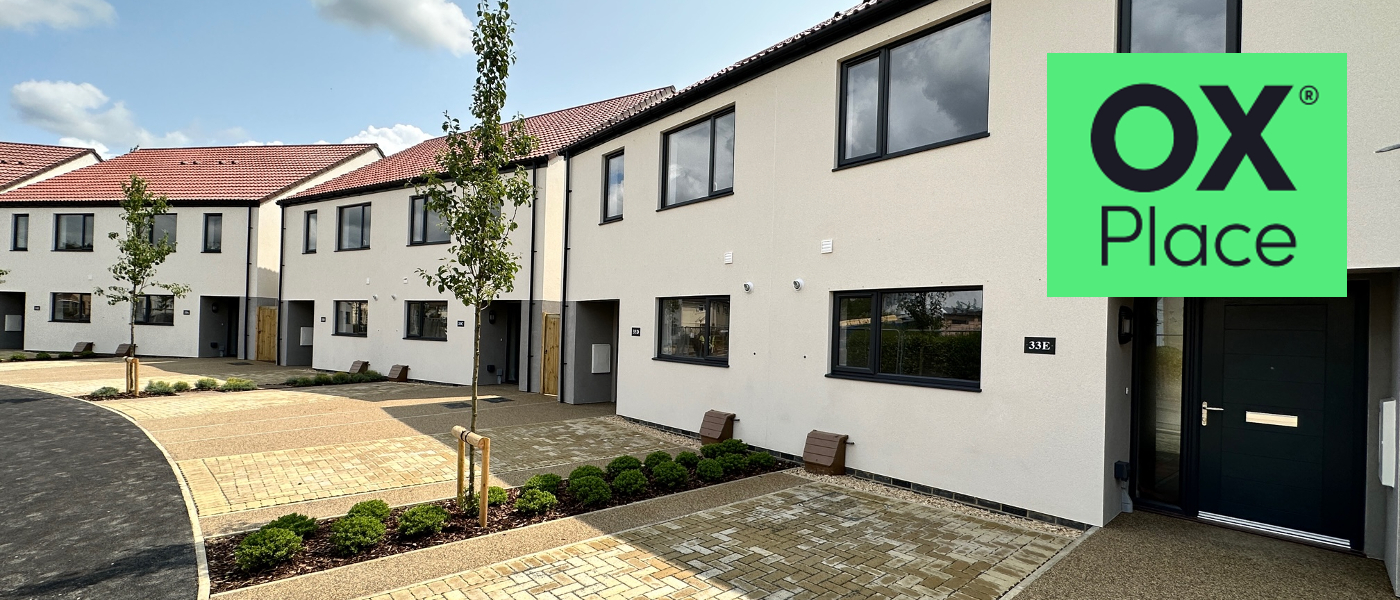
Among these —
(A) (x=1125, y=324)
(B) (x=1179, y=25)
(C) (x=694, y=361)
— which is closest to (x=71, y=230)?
(C) (x=694, y=361)

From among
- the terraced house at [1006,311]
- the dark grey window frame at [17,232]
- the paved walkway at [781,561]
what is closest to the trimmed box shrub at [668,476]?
the paved walkway at [781,561]

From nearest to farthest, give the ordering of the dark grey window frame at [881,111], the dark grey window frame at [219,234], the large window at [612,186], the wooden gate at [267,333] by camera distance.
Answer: the dark grey window frame at [881,111]
the large window at [612,186]
the wooden gate at [267,333]
the dark grey window frame at [219,234]

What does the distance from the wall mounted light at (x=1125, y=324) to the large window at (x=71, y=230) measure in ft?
109

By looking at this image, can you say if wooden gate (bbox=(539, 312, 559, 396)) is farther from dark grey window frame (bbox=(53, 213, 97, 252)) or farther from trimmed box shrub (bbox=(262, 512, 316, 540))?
dark grey window frame (bbox=(53, 213, 97, 252))

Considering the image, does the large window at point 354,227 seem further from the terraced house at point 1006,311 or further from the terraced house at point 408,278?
the terraced house at point 1006,311

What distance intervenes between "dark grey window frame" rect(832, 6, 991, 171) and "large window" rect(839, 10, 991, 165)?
1cm

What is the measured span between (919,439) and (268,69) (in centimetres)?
1301

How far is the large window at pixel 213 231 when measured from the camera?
949 inches

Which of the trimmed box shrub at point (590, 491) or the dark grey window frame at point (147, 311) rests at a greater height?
the dark grey window frame at point (147, 311)

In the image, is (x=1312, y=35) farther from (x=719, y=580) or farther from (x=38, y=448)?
(x=38, y=448)

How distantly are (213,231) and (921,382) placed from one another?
2670 centimetres

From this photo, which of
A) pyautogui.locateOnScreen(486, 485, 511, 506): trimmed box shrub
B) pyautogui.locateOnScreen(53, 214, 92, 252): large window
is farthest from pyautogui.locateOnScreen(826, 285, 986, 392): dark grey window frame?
pyautogui.locateOnScreen(53, 214, 92, 252): large window

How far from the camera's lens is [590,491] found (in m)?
6.58

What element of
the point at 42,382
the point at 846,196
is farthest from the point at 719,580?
the point at 42,382
